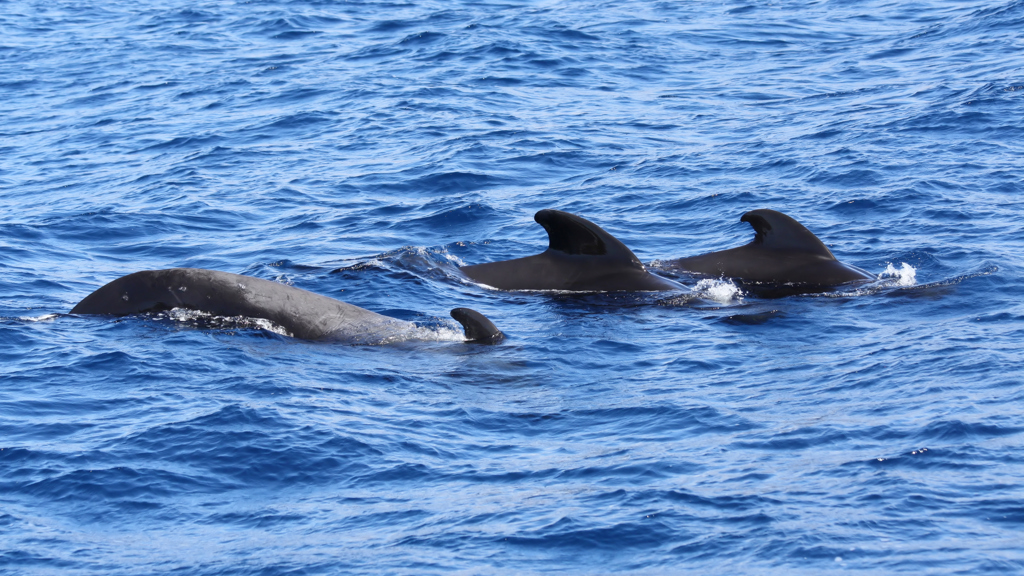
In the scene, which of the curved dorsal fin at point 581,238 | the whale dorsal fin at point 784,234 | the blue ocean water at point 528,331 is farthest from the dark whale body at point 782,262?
the curved dorsal fin at point 581,238

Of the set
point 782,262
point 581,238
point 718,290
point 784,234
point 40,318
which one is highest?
point 581,238

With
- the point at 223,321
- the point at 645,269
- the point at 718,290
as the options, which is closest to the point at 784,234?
the point at 718,290

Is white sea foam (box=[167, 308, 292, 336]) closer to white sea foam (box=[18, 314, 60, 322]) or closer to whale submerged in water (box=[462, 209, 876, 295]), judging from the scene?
white sea foam (box=[18, 314, 60, 322])

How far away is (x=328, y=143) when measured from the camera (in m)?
24.1

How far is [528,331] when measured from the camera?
13164 millimetres

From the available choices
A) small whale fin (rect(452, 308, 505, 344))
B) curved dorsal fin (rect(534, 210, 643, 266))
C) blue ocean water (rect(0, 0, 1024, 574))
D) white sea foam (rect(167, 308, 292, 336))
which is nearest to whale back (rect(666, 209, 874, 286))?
blue ocean water (rect(0, 0, 1024, 574))

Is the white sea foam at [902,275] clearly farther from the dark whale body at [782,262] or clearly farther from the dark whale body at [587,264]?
the dark whale body at [587,264]

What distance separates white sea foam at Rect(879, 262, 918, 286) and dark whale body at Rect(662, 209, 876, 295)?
0.81ft

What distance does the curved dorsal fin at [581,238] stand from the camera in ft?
46.8

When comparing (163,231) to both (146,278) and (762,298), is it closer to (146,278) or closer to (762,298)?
(146,278)

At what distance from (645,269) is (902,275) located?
3166 mm

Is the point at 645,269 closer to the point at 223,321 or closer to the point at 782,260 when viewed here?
the point at 782,260

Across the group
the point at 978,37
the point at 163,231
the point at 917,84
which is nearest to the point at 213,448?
the point at 163,231

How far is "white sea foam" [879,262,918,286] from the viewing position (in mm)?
14414
